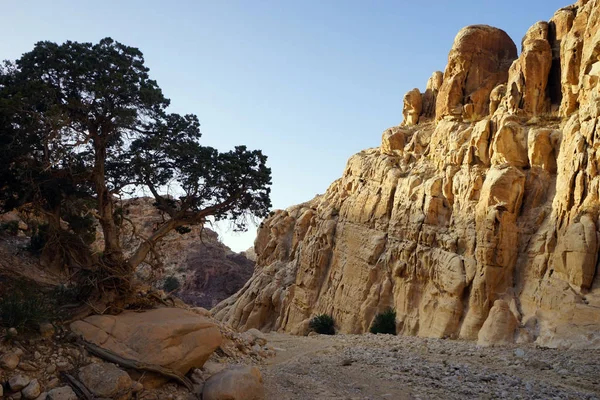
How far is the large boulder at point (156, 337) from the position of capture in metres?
10.3

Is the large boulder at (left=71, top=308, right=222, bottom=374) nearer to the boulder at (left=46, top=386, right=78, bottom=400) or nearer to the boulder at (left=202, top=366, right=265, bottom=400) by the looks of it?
the boulder at (left=202, top=366, right=265, bottom=400)

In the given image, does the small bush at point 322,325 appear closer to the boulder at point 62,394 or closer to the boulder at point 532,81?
the boulder at point 532,81

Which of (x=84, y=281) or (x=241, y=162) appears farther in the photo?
(x=241, y=162)

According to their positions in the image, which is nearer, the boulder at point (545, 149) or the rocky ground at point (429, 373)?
the rocky ground at point (429, 373)

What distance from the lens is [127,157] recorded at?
1488cm

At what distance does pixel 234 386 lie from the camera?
9.91m

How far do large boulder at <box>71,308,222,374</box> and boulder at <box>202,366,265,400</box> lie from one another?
801mm

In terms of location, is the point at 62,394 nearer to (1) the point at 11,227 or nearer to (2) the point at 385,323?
(1) the point at 11,227

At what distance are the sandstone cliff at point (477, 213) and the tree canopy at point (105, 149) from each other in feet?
46.8

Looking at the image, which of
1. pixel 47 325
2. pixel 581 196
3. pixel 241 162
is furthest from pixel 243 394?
pixel 581 196

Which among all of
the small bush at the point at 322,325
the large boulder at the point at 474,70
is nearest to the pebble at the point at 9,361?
the small bush at the point at 322,325

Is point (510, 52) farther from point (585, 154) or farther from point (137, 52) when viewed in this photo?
point (137, 52)

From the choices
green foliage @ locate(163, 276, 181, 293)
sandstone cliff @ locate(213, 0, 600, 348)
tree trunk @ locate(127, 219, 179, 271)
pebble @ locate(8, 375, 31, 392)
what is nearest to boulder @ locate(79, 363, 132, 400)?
pebble @ locate(8, 375, 31, 392)

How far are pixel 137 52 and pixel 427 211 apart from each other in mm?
24058
